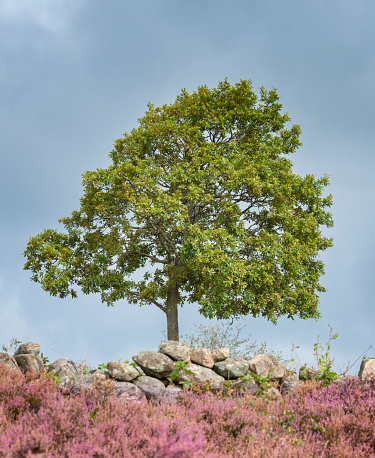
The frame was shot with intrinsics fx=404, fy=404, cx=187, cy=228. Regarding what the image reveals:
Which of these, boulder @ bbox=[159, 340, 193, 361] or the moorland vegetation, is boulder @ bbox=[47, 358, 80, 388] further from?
boulder @ bbox=[159, 340, 193, 361]

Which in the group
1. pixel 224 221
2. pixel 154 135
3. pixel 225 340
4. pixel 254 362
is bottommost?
pixel 254 362

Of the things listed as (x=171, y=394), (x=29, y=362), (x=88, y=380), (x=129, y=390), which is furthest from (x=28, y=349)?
(x=171, y=394)

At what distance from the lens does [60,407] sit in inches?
221

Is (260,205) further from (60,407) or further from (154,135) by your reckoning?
(60,407)

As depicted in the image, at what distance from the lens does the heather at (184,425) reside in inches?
184

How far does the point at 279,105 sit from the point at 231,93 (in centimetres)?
232

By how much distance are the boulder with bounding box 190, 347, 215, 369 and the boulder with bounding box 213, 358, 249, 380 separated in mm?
191

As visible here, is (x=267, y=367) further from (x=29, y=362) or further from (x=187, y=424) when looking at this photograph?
(x=29, y=362)

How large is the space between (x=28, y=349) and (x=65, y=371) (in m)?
1.39

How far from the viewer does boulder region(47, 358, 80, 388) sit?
8492mm

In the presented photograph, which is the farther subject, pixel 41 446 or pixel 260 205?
pixel 260 205

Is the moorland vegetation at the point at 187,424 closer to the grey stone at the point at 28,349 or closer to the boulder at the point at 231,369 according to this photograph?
the boulder at the point at 231,369

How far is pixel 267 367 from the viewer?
30.2 feet

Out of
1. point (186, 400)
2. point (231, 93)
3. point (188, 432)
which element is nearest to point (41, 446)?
point (188, 432)
